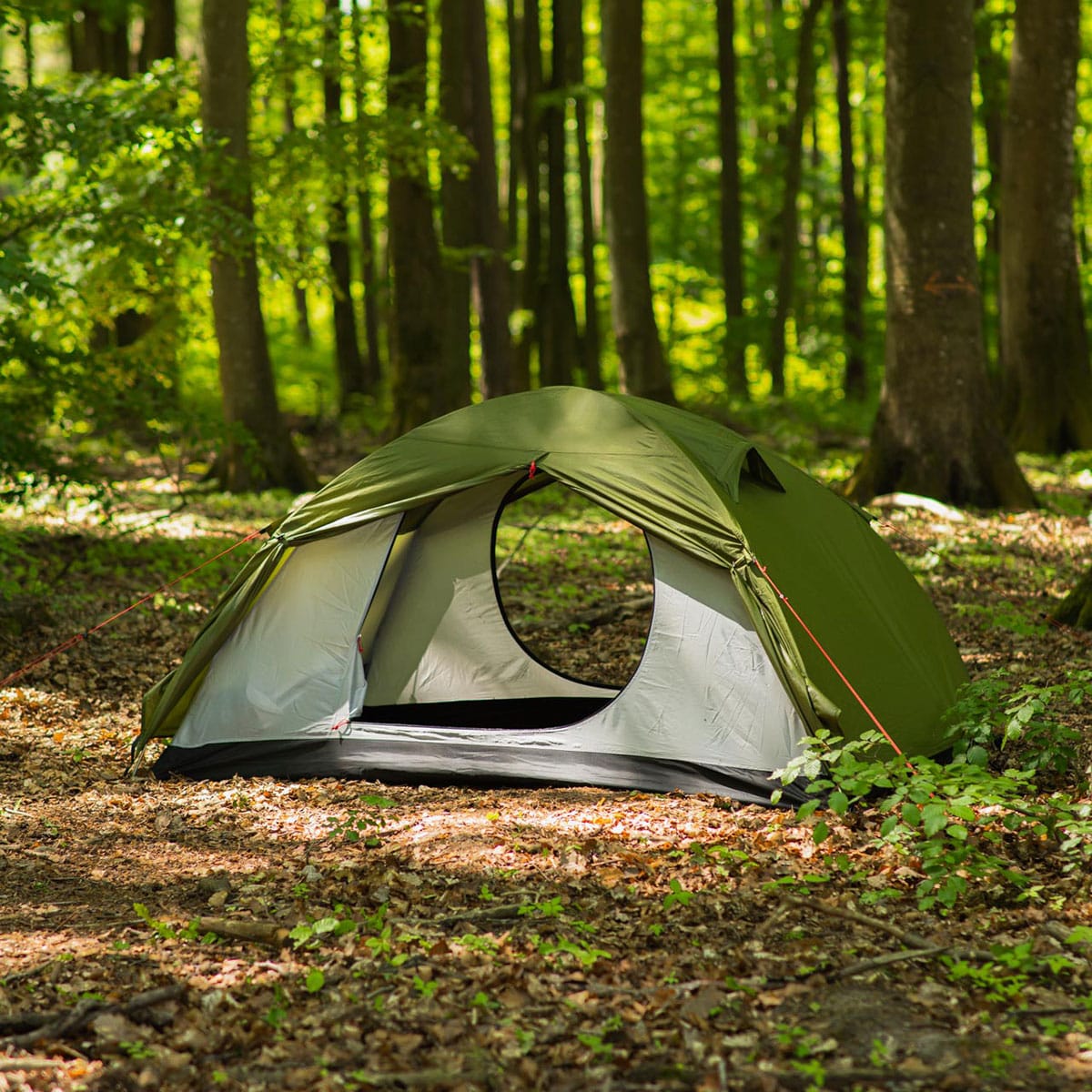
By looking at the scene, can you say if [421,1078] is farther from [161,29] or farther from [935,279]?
[161,29]

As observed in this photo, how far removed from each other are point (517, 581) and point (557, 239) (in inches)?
347

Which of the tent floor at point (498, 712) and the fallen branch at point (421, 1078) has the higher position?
the fallen branch at point (421, 1078)

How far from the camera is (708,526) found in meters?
4.65

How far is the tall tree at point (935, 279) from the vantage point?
9070 mm

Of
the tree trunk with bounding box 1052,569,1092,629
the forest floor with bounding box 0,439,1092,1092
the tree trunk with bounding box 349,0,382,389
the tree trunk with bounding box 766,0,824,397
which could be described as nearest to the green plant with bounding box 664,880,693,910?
the forest floor with bounding box 0,439,1092,1092

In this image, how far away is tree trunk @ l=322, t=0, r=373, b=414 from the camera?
10.9m

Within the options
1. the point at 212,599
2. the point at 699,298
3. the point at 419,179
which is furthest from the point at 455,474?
the point at 699,298

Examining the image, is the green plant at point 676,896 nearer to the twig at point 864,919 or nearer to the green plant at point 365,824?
the twig at point 864,919

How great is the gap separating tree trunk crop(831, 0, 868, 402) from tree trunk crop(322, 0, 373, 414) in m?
7.26

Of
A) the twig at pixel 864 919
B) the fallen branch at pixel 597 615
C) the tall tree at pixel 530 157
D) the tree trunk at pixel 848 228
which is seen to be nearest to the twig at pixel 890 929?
the twig at pixel 864 919

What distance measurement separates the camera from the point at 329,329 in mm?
28125

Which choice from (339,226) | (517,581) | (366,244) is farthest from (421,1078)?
(366,244)

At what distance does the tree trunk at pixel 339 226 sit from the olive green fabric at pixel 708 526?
6392 mm

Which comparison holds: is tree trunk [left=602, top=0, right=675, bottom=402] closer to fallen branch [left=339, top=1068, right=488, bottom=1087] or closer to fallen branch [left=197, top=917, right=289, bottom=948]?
fallen branch [left=197, top=917, right=289, bottom=948]
